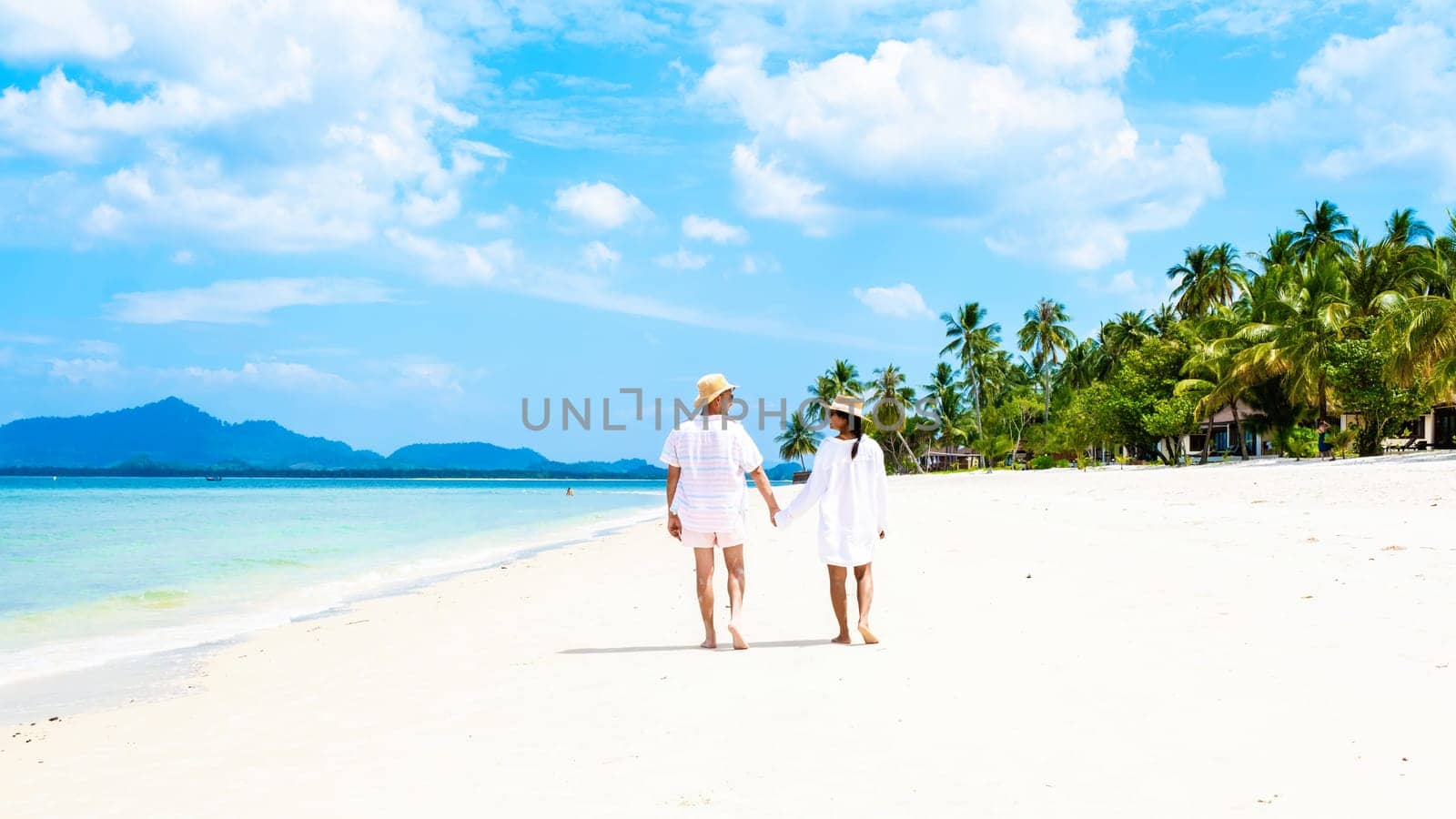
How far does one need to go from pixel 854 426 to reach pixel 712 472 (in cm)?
89

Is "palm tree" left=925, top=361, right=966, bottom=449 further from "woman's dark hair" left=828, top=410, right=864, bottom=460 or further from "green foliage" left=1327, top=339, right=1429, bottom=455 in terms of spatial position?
"woman's dark hair" left=828, top=410, right=864, bottom=460

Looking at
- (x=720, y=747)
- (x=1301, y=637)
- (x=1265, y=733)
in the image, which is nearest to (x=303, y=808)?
(x=720, y=747)

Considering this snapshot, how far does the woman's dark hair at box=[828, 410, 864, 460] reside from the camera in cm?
595

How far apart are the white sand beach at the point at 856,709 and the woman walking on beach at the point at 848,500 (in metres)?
0.40

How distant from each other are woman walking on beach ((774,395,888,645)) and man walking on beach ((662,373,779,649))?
33cm

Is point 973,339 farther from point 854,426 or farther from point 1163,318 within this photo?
point 854,426

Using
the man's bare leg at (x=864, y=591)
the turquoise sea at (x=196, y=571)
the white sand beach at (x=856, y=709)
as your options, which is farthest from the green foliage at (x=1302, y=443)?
the man's bare leg at (x=864, y=591)

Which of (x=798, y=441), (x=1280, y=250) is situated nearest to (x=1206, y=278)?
(x=1280, y=250)

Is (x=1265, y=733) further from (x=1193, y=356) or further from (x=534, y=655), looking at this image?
(x=1193, y=356)

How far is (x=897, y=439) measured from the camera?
252 feet

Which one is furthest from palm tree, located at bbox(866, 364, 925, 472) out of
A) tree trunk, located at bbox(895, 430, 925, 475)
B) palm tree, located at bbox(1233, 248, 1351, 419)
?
palm tree, located at bbox(1233, 248, 1351, 419)

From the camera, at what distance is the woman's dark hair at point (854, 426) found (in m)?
5.95

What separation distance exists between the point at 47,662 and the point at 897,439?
7147cm

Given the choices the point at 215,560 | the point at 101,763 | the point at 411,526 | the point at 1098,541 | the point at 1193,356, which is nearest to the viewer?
the point at 101,763
